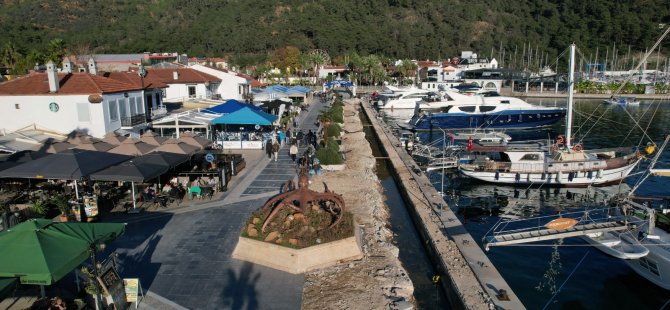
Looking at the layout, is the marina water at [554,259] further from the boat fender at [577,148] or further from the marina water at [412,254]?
the marina water at [412,254]

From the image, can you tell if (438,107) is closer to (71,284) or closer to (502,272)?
(502,272)

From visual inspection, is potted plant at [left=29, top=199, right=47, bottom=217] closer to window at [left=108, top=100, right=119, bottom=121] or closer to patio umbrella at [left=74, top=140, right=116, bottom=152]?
patio umbrella at [left=74, top=140, right=116, bottom=152]

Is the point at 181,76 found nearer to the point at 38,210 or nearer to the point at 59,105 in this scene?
the point at 59,105

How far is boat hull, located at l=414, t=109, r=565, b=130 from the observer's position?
52.1 m

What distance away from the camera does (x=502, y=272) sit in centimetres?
1745

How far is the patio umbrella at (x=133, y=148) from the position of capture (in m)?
21.0

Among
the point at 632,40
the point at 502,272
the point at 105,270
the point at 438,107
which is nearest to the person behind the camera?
the point at 105,270

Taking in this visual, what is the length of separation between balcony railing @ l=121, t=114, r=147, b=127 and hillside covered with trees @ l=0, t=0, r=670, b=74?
107280mm

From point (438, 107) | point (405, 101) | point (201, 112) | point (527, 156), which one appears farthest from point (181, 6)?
point (527, 156)

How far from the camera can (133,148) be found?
70.0 feet

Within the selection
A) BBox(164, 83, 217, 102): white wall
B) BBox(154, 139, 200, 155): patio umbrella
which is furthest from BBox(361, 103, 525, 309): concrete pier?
BBox(164, 83, 217, 102): white wall

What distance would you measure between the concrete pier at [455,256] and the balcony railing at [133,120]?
54.6ft

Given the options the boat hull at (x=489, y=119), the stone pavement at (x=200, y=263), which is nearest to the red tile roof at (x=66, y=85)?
the stone pavement at (x=200, y=263)

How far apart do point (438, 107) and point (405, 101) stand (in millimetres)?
15692
